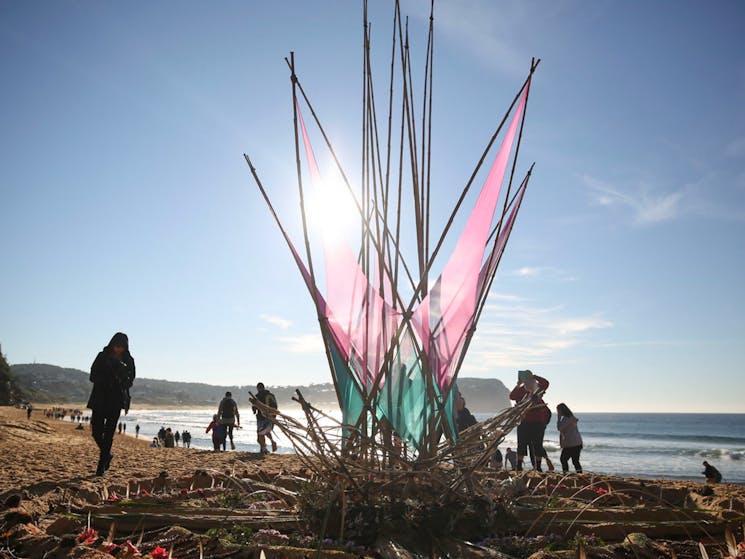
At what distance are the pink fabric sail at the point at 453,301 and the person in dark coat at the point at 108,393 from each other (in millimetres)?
2442

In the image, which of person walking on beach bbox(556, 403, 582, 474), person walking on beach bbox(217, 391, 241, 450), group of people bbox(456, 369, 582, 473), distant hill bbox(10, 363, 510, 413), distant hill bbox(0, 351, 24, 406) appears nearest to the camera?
group of people bbox(456, 369, 582, 473)

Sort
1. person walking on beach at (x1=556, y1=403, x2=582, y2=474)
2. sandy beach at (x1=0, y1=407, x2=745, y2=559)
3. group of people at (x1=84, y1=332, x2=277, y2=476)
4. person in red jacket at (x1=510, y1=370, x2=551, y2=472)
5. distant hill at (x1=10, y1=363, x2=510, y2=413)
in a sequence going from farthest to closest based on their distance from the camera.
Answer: distant hill at (x1=10, y1=363, x2=510, y2=413)
person walking on beach at (x1=556, y1=403, x2=582, y2=474)
person in red jacket at (x1=510, y1=370, x2=551, y2=472)
group of people at (x1=84, y1=332, x2=277, y2=476)
sandy beach at (x1=0, y1=407, x2=745, y2=559)

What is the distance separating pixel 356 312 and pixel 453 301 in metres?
0.36

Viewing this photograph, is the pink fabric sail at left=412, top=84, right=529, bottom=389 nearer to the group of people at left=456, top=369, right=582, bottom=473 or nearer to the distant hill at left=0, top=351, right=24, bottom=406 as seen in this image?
the group of people at left=456, top=369, right=582, bottom=473

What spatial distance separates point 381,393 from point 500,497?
567mm

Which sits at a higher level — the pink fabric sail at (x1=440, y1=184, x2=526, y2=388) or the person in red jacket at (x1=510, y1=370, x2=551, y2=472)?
the pink fabric sail at (x1=440, y1=184, x2=526, y2=388)

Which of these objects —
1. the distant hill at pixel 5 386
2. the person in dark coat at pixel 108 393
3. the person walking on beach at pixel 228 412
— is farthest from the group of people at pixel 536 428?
the distant hill at pixel 5 386

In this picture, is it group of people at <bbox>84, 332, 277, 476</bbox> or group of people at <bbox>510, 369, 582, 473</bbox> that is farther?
group of people at <bbox>510, 369, 582, 473</bbox>

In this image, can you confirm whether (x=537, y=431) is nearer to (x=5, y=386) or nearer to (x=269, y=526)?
(x=269, y=526)

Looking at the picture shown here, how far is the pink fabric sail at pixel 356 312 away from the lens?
179cm

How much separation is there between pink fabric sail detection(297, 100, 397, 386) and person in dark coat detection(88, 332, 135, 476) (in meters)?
2.15

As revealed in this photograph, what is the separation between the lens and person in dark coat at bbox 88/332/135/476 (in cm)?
332

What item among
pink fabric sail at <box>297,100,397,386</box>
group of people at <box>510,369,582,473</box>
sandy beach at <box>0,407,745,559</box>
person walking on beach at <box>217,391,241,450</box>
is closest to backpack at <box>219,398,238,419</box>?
person walking on beach at <box>217,391,241,450</box>

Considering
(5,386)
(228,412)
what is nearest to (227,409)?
(228,412)
